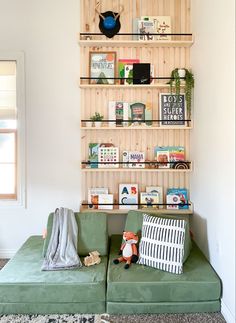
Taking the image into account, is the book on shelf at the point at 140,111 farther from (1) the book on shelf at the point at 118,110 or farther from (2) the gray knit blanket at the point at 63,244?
(2) the gray knit blanket at the point at 63,244

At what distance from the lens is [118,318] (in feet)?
6.75

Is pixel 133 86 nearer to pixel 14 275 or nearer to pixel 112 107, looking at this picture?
pixel 112 107

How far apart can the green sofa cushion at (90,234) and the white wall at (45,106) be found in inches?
20.4

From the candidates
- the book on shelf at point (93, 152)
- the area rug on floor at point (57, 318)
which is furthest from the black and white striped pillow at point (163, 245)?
the book on shelf at point (93, 152)

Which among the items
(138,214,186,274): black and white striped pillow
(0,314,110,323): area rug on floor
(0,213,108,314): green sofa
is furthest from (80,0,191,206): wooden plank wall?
(0,314,110,323): area rug on floor

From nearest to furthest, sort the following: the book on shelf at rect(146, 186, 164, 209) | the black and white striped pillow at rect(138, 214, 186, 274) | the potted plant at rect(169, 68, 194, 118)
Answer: the black and white striped pillow at rect(138, 214, 186, 274) → the potted plant at rect(169, 68, 194, 118) → the book on shelf at rect(146, 186, 164, 209)

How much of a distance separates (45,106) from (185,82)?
1506mm

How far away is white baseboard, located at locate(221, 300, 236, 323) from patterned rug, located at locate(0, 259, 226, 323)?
0.10 ft

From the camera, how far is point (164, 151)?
308 centimetres

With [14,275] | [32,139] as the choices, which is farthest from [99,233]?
[32,139]

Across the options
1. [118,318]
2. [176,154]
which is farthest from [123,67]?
[118,318]

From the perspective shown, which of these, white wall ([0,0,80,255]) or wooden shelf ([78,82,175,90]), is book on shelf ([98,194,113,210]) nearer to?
white wall ([0,0,80,255])

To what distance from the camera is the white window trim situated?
3.05 metres

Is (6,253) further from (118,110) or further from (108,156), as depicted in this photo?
(118,110)
